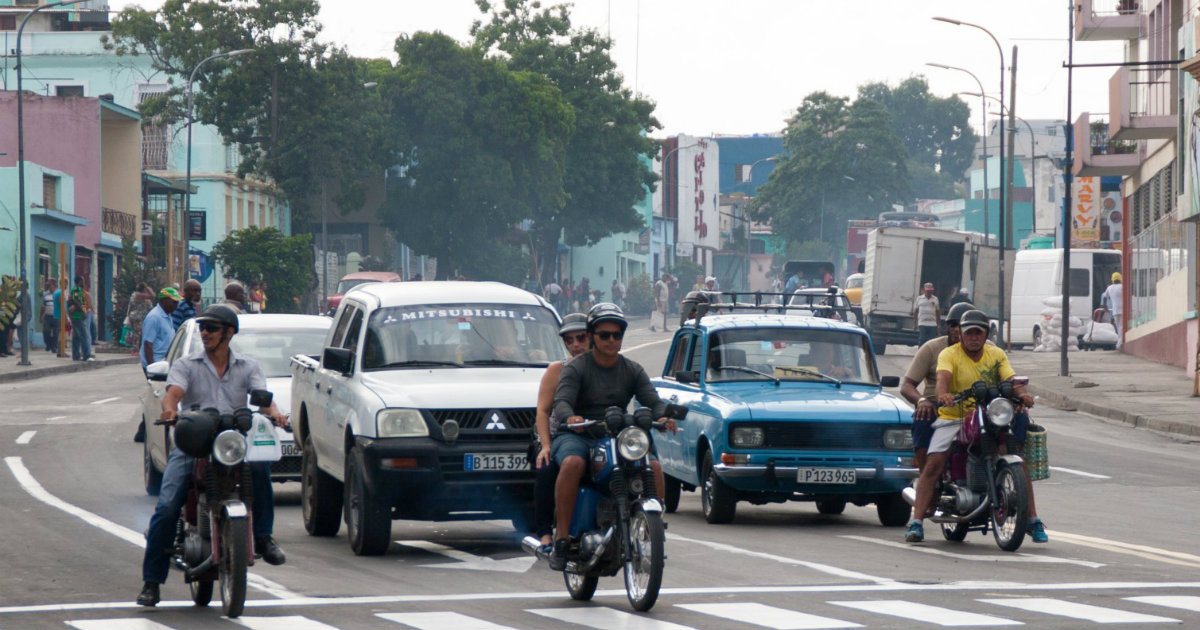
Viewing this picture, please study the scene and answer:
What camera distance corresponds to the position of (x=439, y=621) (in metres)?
8.76

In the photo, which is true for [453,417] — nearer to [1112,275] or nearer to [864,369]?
[864,369]

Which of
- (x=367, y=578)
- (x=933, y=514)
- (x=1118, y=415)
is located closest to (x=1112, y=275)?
(x=1118, y=415)

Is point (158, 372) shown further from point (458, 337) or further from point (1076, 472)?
point (1076, 472)

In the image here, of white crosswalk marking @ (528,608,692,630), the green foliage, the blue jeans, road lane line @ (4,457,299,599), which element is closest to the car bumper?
road lane line @ (4,457,299,599)

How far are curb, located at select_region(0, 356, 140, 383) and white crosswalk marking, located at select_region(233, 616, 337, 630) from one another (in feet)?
96.2

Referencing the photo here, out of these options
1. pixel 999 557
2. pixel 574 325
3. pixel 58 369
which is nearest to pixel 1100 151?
pixel 58 369

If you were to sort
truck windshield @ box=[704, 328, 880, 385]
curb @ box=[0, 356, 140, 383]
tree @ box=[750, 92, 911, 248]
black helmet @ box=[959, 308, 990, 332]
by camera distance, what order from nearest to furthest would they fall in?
black helmet @ box=[959, 308, 990, 332] < truck windshield @ box=[704, 328, 880, 385] < curb @ box=[0, 356, 140, 383] < tree @ box=[750, 92, 911, 248]

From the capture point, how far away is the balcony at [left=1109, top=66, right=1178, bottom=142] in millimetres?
42003

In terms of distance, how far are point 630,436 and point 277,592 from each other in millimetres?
2354

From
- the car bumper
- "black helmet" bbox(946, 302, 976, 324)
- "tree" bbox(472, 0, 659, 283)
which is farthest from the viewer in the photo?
"tree" bbox(472, 0, 659, 283)

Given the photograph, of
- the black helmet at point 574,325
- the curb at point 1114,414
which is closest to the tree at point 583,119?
the curb at point 1114,414

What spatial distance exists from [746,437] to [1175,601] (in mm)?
4664

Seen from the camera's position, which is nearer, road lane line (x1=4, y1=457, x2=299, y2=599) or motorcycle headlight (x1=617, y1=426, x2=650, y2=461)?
motorcycle headlight (x1=617, y1=426, x2=650, y2=461)

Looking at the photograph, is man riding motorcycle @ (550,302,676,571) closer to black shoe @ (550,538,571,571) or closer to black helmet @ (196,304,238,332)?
black shoe @ (550,538,571,571)
